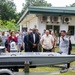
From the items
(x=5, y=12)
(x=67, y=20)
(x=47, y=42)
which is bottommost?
(x=47, y=42)

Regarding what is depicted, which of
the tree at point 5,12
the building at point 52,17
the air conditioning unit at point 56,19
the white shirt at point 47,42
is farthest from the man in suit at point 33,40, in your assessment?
the tree at point 5,12

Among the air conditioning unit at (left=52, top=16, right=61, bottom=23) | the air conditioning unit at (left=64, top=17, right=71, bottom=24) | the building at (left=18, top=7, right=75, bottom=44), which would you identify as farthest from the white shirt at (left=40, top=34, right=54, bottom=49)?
the air conditioning unit at (left=64, top=17, right=71, bottom=24)

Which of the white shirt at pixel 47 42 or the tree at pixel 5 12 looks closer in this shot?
the white shirt at pixel 47 42

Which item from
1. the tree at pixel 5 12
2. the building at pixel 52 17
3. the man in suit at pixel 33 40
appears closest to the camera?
the man in suit at pixel 33 40

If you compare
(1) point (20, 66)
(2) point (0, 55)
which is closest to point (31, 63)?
(1) point (20, 66)

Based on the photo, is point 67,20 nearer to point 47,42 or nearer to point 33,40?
point 47,42

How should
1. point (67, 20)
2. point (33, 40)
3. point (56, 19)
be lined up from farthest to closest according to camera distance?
1. point (67, 20)
2. point (56, 19)
3. point (33, 40)

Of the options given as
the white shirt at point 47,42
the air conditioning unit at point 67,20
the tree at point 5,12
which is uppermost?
the tree at point 5,12

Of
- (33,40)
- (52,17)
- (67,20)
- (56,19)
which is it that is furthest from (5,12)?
(33,40)

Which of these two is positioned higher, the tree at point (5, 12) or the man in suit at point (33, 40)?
the tree at point (5, 12)

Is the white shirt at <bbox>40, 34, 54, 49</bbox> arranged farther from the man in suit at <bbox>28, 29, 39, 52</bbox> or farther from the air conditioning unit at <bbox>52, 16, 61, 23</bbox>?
the air conditioning unit at <bbox>52, 16, 61, 23</bbox>

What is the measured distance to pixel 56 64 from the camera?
31.7ft

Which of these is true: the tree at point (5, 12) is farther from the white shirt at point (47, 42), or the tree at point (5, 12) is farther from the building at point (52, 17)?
the white shirt at point (47, 42)

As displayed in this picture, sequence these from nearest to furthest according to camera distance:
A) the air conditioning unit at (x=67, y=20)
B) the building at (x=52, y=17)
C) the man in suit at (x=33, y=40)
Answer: the man in suit at (x=33, y=40) < the building at (x=52, y=17) < the air conditioning unit at (x=67, y=20)
